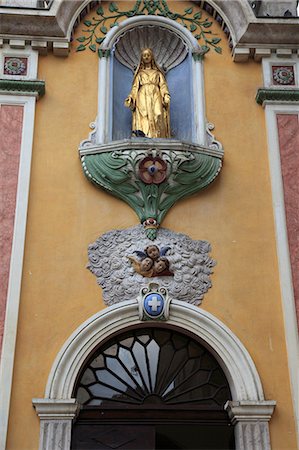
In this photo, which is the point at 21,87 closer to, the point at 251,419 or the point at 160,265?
the point at 160,265

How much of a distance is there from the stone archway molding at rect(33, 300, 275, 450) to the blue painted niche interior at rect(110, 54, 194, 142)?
2.82 metres

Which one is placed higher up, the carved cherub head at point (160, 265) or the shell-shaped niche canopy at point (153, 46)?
the shell-shaped niche canopy at point (153, 46)

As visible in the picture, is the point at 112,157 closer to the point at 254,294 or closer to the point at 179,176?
the point at 179,176

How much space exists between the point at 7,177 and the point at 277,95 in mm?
4128

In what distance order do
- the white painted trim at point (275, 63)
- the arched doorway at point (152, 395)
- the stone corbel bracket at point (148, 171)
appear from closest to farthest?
the arched doorway at point (152, 395) < the stone corbel bracket at point (148, 171) < the white painted trim at point (275, 63)

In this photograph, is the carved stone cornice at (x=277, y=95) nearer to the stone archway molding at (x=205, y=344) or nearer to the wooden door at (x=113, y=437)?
the stone archway molding at (x=205, y=344)

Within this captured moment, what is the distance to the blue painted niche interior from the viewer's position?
10648 mm

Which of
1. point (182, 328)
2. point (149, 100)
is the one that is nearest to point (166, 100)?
A: point (149, 100)

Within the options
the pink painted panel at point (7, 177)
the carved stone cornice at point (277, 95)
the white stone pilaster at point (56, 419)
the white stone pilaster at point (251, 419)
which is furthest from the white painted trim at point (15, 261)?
the carved stone cornice at point (277, 95)

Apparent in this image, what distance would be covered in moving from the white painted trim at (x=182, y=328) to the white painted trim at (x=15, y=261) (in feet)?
1.73

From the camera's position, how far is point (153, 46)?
11.4 meters

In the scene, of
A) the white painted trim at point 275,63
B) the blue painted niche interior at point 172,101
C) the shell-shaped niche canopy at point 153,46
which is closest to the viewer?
the blue painted niche interior at point 172,101

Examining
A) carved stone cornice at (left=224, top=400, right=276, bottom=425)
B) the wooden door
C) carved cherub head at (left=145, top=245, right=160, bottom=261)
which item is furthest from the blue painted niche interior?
the wooden door

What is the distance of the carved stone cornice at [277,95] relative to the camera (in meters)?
10.5
